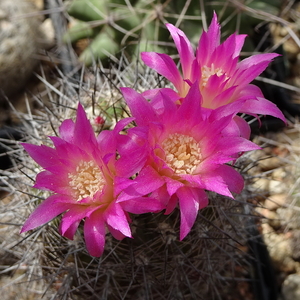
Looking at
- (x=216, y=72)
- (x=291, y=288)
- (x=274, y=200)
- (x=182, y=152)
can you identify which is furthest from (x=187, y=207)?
(x=274, y=200)

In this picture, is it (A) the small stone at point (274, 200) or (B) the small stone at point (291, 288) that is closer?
(B) the small stone at point (291, 288)

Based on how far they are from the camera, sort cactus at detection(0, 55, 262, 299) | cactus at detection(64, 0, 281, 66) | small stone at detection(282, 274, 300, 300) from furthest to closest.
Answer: cactus at detection(64, 0, 281, 66), small stone at detection(282, 274, 300, 300), cactus at detection(0, 55, 262, 299)

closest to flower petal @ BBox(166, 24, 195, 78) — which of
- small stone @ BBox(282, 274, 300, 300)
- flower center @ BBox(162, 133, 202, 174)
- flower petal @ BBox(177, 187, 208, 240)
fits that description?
flower center @ BBox(162, 133, 202, 174)

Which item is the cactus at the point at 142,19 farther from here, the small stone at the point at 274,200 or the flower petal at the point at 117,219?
the flower petal at the point at 117,219

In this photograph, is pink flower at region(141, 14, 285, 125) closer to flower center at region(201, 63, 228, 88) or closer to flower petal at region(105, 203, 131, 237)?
flower center at region(201, 63, 228, 88)

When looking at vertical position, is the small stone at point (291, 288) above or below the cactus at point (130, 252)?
below

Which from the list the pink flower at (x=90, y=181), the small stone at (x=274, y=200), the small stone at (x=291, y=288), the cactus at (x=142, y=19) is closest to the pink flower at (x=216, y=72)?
the pink flower at (x=90, y=181)

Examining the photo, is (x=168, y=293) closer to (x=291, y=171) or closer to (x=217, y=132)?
(x=217, y=132)
